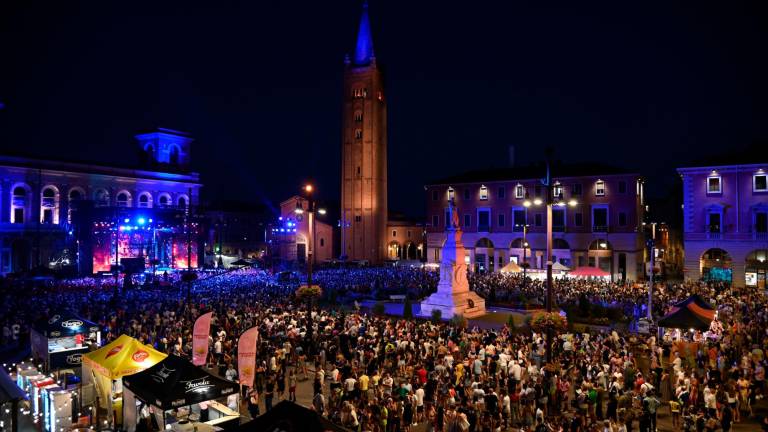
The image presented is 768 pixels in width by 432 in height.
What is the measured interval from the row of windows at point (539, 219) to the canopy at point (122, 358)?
1602 inches

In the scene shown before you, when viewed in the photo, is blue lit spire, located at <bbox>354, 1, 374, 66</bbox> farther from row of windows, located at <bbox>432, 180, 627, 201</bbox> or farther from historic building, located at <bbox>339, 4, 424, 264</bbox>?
row of windows, located at <bbox>432, 180, 627, 201</bbox>

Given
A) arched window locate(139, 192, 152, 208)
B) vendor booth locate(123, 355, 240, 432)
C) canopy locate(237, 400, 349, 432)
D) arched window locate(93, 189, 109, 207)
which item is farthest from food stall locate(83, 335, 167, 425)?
arched window locate(139, 192, 152, 208)

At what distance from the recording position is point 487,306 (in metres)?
34.2

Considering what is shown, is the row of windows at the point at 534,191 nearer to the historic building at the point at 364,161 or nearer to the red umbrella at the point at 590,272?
the red umbrella at the point at 590,272

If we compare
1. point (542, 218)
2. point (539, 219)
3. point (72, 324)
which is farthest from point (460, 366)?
point (539, 219)

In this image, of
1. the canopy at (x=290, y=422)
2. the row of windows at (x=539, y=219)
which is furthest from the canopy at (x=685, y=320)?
the row of windows at (x=539, y=219)

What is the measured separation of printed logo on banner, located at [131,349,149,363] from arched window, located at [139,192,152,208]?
59.5m

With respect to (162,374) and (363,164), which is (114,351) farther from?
(363,164)

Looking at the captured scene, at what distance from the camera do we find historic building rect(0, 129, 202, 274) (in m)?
53.9

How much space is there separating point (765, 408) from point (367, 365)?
11.5 meters

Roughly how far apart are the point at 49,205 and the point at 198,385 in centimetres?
5697

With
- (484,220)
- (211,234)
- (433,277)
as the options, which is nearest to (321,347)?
(433,277)

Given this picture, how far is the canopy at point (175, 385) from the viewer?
36.3 feet

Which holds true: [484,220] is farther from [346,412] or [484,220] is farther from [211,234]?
[346,412]
